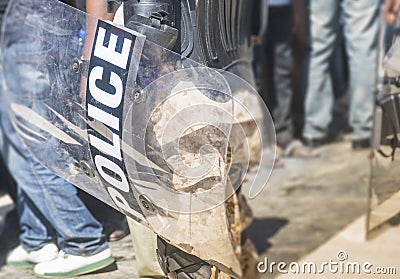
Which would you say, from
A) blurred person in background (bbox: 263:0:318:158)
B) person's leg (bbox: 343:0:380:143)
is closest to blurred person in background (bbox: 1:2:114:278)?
blurred person in background (bbox: 263:0:318:158)

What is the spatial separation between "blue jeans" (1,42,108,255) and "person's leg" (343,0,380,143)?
2590 mm

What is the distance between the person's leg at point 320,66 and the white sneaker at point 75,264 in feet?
9.33

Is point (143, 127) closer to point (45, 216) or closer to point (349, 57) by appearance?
point (45, 216)

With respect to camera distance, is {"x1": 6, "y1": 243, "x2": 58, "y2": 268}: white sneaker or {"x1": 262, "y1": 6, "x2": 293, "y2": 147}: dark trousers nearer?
{"x1": 6, "y1": 243, "x2": 58, "y2": 268}: white sneaker

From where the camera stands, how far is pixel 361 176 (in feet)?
14.5

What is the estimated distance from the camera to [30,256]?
2574 mm

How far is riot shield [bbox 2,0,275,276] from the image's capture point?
1880mm

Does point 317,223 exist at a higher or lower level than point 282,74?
lower

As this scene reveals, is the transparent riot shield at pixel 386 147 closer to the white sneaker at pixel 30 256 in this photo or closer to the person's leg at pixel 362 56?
the white sneaker at pixel 30 256

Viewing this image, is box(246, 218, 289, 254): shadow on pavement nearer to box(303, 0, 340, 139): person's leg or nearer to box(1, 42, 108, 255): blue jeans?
box(1, 42, 108, 255): blue jeans

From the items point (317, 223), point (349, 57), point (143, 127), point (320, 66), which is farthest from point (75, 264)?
point (349, 57)

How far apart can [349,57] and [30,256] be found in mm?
2944

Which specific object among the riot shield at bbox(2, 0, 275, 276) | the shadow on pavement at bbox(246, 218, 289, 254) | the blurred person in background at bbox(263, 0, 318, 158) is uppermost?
the riot shield at bbox(2, 0, 275, 276)

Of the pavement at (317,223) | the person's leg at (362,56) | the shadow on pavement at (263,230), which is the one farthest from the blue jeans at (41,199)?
the person's leg at (362,56)
